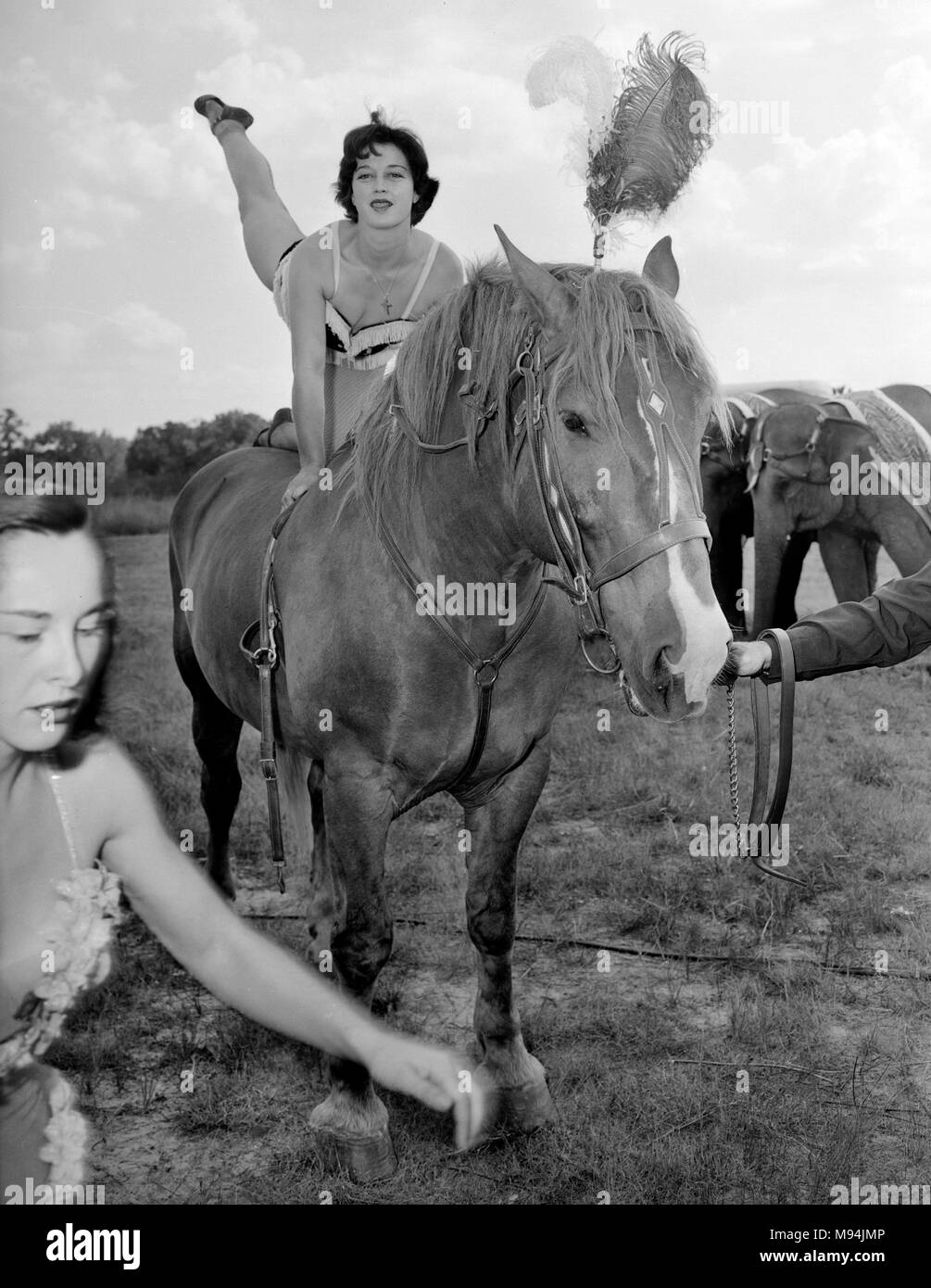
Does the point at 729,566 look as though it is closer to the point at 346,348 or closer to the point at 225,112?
the point at 225,112

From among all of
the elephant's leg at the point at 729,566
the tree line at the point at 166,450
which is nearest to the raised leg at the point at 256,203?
the tree line at the point at 166,450

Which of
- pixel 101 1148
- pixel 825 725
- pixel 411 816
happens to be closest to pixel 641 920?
pixel 411 816

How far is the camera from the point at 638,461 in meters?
1.97

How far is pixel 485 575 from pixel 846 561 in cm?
489

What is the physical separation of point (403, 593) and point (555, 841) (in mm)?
2561

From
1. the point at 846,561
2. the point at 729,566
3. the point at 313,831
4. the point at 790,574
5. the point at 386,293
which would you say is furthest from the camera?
the point at 729,566

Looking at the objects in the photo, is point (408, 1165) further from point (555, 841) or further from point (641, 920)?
point (555, 841)

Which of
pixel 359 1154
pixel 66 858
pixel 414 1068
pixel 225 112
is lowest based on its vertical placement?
pixel 359 1154

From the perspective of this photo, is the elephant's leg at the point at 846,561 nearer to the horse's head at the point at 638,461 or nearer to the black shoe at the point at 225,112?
the black shoe at the point at 225,112

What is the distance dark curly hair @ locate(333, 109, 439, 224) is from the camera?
3.11 m

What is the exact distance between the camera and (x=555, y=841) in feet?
15.8

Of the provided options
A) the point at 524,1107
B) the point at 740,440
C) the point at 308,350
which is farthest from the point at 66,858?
the point at 740,440

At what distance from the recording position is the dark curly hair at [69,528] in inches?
72.9

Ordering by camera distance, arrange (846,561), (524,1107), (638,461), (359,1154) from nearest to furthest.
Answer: (638,461)
(359,1154)
(524,1107)
(846,561)
